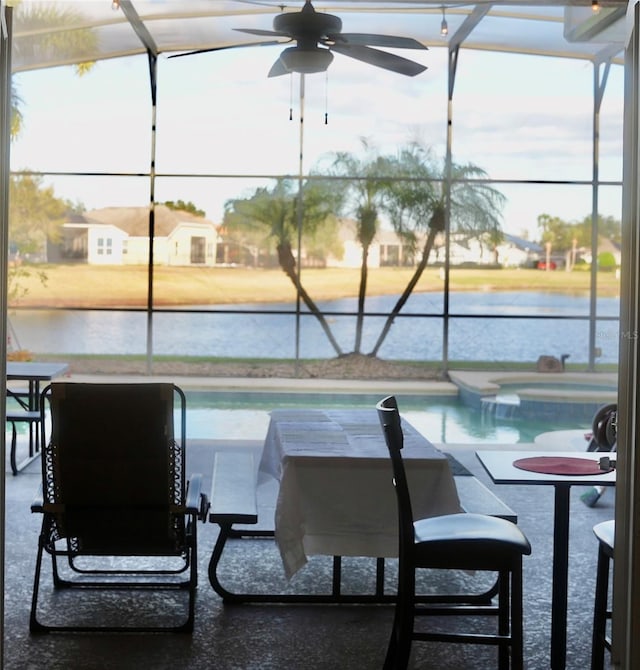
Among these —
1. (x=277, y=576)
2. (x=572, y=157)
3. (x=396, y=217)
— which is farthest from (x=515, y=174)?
(x=277, y=576)

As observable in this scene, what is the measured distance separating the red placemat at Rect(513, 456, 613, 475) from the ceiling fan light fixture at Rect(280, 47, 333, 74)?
8.44ft

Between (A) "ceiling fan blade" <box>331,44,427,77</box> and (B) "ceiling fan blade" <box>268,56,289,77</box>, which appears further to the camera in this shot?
(B) "ceiling fan blade" <box>268,56,289,77</box>

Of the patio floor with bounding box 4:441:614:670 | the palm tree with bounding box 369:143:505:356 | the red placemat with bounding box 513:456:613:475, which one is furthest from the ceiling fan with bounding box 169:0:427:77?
the palm tree with bounding box 369:143:505:356

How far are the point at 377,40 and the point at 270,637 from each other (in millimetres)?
3284

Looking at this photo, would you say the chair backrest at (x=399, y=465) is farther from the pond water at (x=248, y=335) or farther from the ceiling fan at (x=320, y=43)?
the pond water at (x=248, y=335)

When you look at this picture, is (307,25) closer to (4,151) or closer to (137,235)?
(4,151)

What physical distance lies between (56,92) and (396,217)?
858 cm

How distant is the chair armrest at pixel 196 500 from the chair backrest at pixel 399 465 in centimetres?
89

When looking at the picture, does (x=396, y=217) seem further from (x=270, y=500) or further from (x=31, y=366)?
(x=270, y=500)

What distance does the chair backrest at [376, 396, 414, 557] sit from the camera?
9.06ft

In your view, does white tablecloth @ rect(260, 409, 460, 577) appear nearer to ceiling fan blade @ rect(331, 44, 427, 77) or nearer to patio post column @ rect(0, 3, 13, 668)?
patio post column @ rect(0, 3, 13, 668)

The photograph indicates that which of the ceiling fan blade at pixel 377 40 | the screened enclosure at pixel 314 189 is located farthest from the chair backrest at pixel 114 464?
the screened enclosure at pixel 314 189

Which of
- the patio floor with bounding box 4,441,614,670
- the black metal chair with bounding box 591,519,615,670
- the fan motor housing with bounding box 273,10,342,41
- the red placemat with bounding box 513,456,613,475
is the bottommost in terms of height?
the patio floor with bounding box 4,441,614,670

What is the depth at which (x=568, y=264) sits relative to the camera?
782 inches
